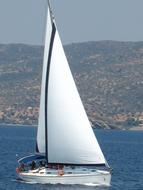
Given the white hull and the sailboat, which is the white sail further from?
the white hull

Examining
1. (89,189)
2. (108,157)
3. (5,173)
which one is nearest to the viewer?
(89,189)

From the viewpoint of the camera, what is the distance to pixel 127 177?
240ft

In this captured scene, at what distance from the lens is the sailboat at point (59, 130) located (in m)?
60.3

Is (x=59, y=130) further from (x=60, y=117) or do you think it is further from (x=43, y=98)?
(x=43, y=98)

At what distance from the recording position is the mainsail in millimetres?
60500

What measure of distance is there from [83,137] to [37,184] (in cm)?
422

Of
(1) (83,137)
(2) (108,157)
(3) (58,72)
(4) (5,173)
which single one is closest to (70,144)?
(1) (83,137)

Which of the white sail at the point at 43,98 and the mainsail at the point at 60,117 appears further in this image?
the white sail at the point at 43,98

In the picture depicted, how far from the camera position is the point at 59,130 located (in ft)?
201

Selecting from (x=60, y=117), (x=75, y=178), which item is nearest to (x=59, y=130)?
(x=60, y=117)

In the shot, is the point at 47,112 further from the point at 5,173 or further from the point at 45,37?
the point at 5,173

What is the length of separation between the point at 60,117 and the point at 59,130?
834 millimetres

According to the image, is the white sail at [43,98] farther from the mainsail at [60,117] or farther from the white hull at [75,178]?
the white hull at [75,178]

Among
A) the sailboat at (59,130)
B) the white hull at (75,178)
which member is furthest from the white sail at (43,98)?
the white hull at (75,178)
